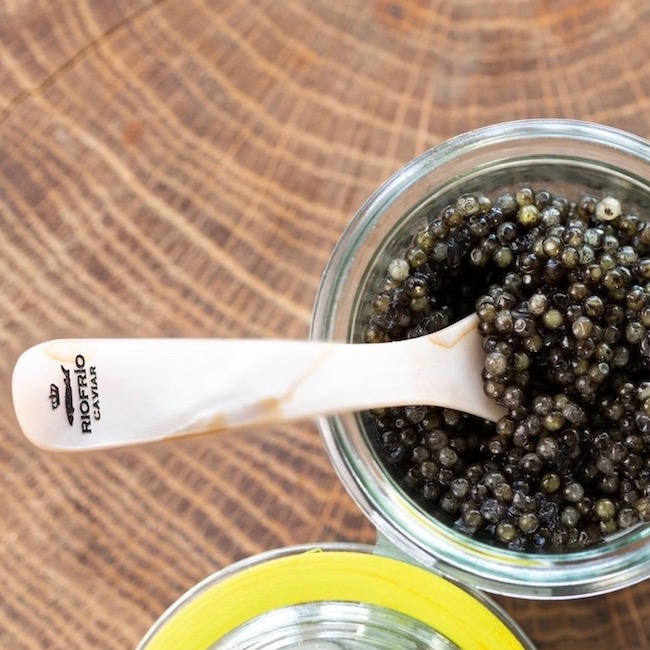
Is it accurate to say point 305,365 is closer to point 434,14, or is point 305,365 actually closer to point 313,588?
point 313,588

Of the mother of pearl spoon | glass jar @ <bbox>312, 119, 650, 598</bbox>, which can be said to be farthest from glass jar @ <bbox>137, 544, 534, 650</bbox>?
the mother of pearl spoon

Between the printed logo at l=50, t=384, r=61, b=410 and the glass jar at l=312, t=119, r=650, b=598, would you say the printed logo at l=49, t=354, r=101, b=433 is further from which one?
the glass jar at l=312, t=119, r=650, b=598

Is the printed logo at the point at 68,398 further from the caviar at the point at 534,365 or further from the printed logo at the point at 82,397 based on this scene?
the caviar at the point at 534,365

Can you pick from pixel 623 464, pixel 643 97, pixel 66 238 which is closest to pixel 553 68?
pixel 643 97

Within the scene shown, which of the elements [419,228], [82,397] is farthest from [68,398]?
[419,228]

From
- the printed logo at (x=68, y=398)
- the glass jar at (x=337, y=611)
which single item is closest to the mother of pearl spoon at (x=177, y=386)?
the printed logo at (x=68, y=398)

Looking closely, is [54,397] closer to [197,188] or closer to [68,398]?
[68,398]
